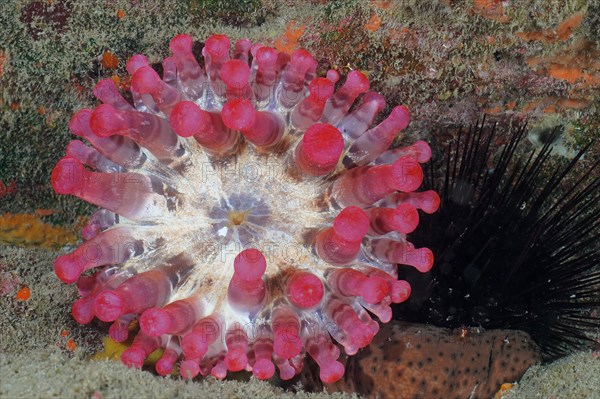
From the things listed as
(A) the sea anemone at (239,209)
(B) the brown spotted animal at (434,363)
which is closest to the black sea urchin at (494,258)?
(B) the brown spotted animal at (434,363)

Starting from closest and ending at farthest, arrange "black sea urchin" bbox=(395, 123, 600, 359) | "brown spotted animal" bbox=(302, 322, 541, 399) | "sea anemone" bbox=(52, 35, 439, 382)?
"sea anemone" bbox=(52, 35, 439, 382)
"brown spotted animal" bbox=(302, 322, 541, 399)
"black sea urchin" bbox=(395, 123, 600, 359)

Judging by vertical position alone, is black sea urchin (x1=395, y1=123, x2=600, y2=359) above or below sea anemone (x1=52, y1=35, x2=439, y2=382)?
below

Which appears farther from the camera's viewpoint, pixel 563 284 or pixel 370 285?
pixel 563 284

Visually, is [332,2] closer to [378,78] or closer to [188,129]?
[378,78]

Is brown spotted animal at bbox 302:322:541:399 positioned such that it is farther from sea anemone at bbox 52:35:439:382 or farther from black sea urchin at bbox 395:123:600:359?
sea anemone at bbox 52:35:439:382

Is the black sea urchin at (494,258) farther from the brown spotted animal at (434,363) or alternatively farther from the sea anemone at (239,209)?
the sea anemone at (239,209)

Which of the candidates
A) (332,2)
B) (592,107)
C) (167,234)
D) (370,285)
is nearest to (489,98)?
(592,107)

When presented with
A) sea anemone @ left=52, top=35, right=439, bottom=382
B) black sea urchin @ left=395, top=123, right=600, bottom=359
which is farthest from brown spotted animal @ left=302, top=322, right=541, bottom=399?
sea anemone @ left=52, top=35, right=439, bottom=382

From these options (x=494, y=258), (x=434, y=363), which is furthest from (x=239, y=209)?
(x=494, y=258)
